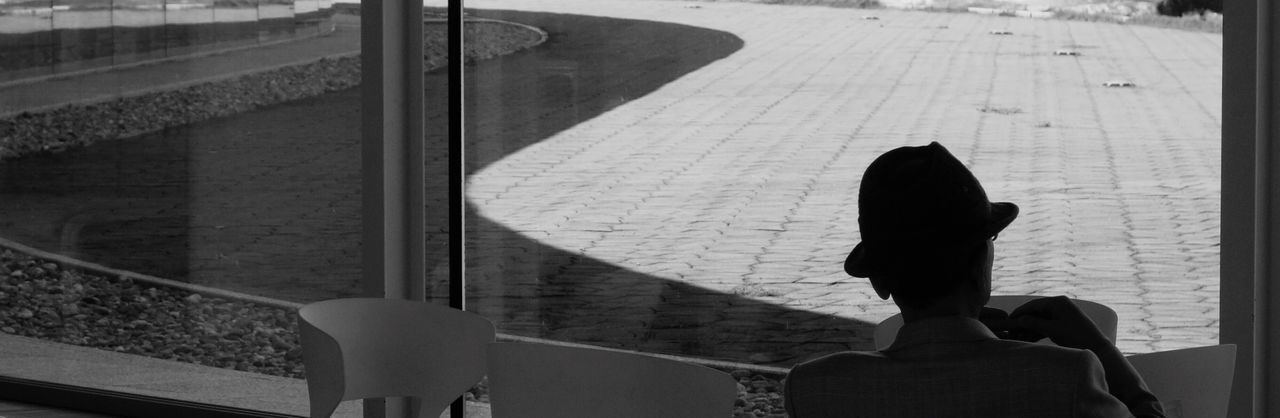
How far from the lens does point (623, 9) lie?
4.52 metres

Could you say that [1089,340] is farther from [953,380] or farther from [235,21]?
[235,21]

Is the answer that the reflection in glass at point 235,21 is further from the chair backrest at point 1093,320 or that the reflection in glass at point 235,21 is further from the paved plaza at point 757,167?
the chair backrest at point 1093,320

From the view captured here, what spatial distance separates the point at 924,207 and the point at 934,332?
159 mm

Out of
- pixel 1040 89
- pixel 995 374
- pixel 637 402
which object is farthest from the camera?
pixel 1040 89

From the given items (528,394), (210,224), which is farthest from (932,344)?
(210,224)

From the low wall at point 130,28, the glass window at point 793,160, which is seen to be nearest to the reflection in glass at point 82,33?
the low wall at point 130,28

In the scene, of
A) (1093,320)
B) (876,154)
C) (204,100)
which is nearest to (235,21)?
(204,100)

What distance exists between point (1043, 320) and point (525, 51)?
311cm

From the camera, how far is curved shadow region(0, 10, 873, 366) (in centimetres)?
449

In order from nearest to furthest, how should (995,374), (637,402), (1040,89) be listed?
1. (995,374)
2. (637,402)
3. (1040,89)

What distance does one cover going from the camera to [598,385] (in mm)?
2607

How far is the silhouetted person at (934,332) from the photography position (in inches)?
57.9

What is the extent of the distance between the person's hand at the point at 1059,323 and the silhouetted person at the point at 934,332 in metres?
0.14

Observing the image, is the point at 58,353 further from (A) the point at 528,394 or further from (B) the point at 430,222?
(A) the point at 528,394
